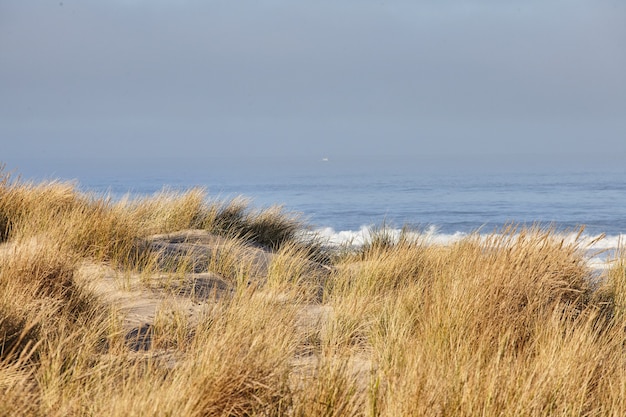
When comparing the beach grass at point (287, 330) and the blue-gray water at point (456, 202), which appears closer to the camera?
the beach grass at point (287, 330)

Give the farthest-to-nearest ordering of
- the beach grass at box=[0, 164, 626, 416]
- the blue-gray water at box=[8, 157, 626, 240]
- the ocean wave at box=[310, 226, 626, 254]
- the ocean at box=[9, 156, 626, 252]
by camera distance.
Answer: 1. the blue-gray water at box=[8, 157, 626, 240]
2. the ocean at box=[9, 156, 626, 252]
3. the ocean wave at box=[310, 226, 626, 254]
4. the beach grass at box=[0, 164, 626, 416]

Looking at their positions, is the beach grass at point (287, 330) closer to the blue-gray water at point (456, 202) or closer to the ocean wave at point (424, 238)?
the ocean wave at point (424, 238)

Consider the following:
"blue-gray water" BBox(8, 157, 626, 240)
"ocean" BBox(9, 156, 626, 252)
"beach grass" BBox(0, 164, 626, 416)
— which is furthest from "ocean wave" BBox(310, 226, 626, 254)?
"beach grass" BBox(0, 164, 626, 416)

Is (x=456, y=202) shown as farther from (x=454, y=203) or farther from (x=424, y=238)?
(x=424, y=238)

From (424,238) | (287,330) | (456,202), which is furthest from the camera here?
(456,202)

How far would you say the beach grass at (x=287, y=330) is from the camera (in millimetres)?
2594

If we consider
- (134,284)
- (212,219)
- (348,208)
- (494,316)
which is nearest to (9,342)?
(134,284)

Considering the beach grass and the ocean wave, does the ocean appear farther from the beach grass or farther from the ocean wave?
the beach grass

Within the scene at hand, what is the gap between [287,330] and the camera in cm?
372

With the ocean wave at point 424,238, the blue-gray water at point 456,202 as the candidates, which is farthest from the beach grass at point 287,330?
the blue-gray water at point 456,202

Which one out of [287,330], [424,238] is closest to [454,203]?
[424,238]

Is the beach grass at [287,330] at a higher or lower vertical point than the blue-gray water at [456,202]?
higher

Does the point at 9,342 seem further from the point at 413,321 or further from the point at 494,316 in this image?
the point at 494,316

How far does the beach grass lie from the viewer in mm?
2594
